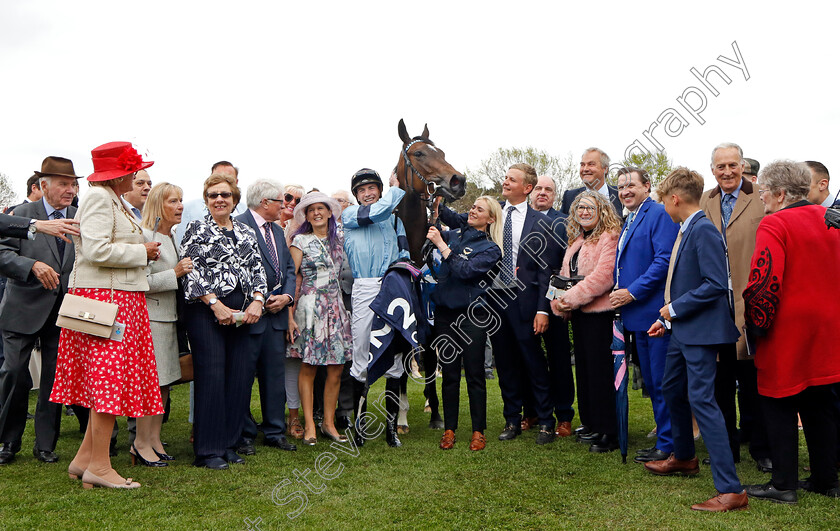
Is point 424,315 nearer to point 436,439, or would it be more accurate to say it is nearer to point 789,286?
point 436,439

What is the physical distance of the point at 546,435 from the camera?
561 centimetres

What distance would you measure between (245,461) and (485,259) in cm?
243

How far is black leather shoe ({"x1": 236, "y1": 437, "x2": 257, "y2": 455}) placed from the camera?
5.23 meters

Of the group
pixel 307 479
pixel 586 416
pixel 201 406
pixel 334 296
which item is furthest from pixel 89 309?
pixel 586 416

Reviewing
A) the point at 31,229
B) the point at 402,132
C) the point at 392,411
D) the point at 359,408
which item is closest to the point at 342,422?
the point at 359,408

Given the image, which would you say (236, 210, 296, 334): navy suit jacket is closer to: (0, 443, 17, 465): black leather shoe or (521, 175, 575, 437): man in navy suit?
(0, 443, 17, 465): black leather shoe

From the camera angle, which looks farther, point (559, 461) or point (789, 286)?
point (559, 461)

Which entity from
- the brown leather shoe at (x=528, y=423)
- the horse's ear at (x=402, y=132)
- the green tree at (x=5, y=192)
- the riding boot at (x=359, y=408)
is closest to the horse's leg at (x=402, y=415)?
the riding boot at (x=359, y=408)

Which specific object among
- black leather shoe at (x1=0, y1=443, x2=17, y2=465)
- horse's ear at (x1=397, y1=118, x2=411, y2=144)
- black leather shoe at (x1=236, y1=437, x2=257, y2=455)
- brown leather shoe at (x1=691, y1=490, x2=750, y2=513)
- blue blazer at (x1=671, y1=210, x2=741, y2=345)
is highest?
horse's ear at (x1=397, y1=118, x2=411, y2=144)

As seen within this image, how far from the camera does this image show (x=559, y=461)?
194 inches

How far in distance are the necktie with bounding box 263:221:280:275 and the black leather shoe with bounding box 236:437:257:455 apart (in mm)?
1394

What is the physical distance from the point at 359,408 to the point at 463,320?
1.21 metres

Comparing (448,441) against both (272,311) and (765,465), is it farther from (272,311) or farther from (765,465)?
(765,465)

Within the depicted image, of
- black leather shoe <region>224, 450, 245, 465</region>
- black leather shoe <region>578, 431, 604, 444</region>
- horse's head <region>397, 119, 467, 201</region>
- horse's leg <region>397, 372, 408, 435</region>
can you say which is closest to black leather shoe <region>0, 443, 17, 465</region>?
black leather shoe <region>224, 450, 245, 465</region>
